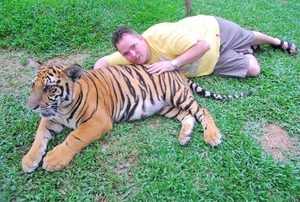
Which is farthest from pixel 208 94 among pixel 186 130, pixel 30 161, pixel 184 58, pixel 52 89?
pixel 30 161

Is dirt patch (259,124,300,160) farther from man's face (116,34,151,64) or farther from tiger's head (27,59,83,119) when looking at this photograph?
tiger's head (27,59,83,119)

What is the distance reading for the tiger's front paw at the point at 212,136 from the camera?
2783 millimetres

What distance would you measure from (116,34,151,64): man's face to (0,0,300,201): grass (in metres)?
0.71

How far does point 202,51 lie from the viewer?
333 cm

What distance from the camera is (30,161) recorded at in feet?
8.24

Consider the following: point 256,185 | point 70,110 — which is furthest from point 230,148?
point 70,110

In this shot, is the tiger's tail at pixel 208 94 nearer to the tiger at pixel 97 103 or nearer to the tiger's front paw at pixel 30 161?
the tiger at pixel 97 103

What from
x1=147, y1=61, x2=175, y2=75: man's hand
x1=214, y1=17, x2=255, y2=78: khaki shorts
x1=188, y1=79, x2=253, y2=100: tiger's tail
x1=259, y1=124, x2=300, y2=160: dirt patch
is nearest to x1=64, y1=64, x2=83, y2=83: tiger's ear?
x1=147, y1=61, x2=175, y2=75: man's hand

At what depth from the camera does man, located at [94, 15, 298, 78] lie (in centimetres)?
328

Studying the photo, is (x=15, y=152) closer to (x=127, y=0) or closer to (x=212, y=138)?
(x=212, y=138)

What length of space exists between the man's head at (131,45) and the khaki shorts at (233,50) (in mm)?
1123

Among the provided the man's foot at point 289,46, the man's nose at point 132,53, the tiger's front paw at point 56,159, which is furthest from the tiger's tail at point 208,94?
the tiger's front paw at point 56,159

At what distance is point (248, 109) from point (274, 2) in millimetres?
4636

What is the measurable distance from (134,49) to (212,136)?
127 centimetres
